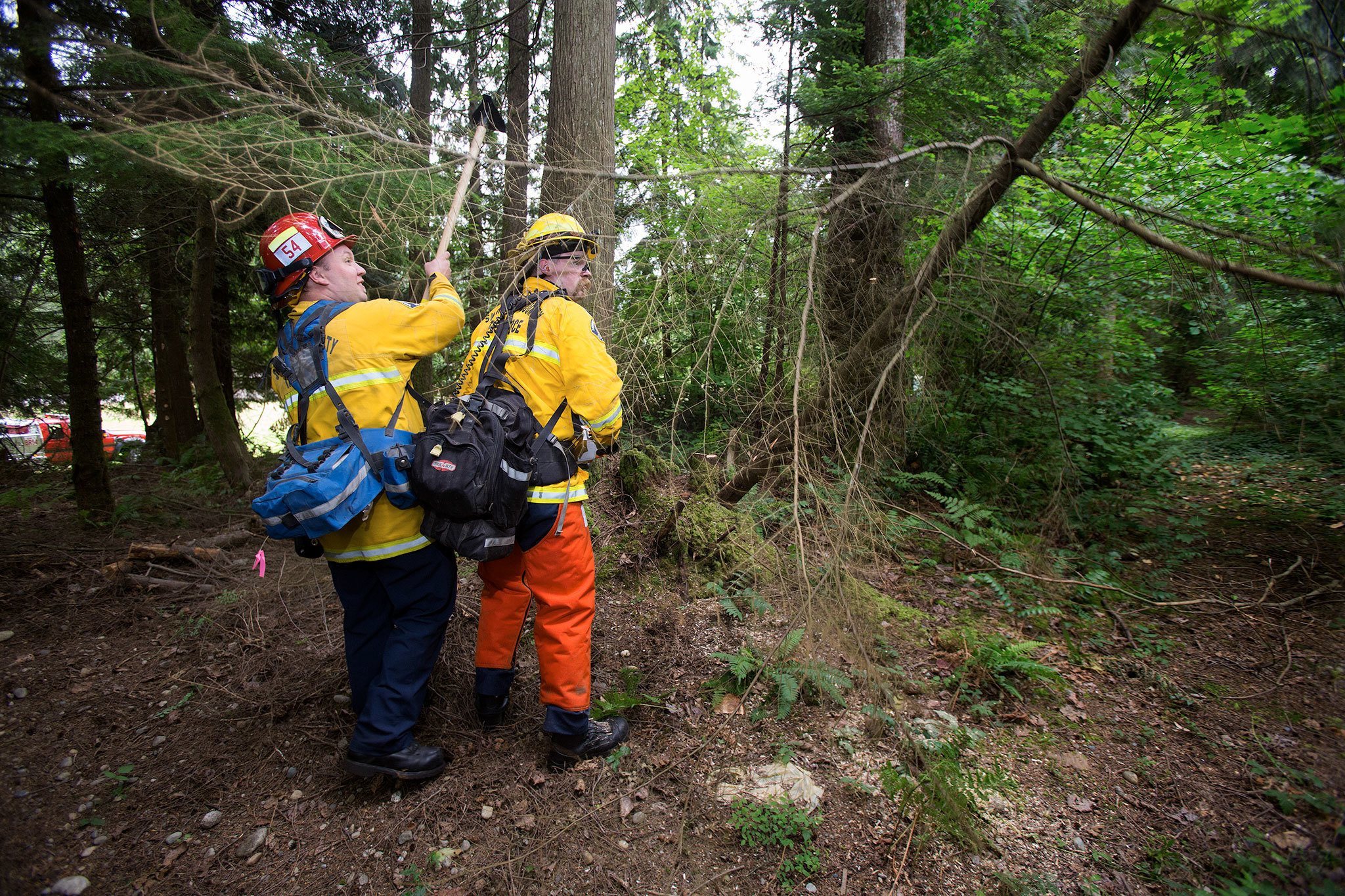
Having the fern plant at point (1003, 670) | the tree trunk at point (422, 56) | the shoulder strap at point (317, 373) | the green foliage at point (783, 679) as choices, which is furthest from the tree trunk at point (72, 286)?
the fern plant at point (1003, 670)

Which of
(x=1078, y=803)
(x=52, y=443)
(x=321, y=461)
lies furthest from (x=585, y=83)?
(x=52, y=443)

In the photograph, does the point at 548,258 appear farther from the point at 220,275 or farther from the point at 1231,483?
the point at 220,275

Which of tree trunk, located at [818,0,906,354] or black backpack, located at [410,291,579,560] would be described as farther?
tree trunk, located at [818,0,906,354]

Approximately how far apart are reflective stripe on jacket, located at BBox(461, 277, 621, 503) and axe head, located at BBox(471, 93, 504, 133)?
1207 millimetres

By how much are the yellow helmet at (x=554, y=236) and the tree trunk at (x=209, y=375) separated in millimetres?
4414

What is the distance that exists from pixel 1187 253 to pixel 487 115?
12.4 feet

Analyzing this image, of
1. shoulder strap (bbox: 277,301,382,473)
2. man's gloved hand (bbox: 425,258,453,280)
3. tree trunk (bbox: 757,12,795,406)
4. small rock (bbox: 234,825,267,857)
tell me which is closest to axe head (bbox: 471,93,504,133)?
man's gloved hand (bbox: 425,258,453,280)

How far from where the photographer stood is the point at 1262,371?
492 centimetres

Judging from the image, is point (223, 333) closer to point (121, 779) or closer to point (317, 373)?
point (121, 779)

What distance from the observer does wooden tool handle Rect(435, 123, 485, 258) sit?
270 cm

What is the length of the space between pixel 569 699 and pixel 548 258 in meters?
1.97

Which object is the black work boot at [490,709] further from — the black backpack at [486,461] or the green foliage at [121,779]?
the green foliage at [121,779]

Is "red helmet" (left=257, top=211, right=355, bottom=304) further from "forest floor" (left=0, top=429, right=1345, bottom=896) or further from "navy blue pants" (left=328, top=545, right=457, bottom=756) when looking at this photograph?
"forest floor" (left=0, top=429, right=1345, bottom=896)

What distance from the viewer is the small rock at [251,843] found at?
227 centimetres
